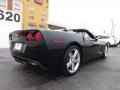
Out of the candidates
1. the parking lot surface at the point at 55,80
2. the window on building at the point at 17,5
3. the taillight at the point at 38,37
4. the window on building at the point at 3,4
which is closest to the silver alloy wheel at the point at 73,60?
the parking lot surface at the point at 55,80

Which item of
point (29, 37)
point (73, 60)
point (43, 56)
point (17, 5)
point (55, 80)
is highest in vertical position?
point (17, 5)

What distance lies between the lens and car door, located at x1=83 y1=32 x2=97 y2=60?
4.74 meters

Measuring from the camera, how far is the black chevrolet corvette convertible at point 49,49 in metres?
3.53

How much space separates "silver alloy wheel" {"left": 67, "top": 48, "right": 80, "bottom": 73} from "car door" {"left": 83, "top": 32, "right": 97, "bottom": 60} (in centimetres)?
43

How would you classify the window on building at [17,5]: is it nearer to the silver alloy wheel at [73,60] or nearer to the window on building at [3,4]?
the window on building at [3,4]

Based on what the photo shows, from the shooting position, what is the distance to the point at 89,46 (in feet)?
16.0

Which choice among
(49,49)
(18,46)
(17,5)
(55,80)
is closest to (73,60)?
(55,80)

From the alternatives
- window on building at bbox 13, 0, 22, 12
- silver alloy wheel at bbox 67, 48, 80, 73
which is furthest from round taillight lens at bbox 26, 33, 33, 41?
window on building at bbox 13, 0, 22, 12

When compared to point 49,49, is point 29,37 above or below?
above

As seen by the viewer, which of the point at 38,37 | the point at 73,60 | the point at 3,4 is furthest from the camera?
the point at 3,4

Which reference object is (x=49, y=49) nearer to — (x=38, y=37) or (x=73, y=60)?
(x=38, y=37)

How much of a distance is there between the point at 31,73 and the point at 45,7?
60.9 ft

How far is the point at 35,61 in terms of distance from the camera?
3.61m

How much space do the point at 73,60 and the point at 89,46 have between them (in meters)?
0.87
